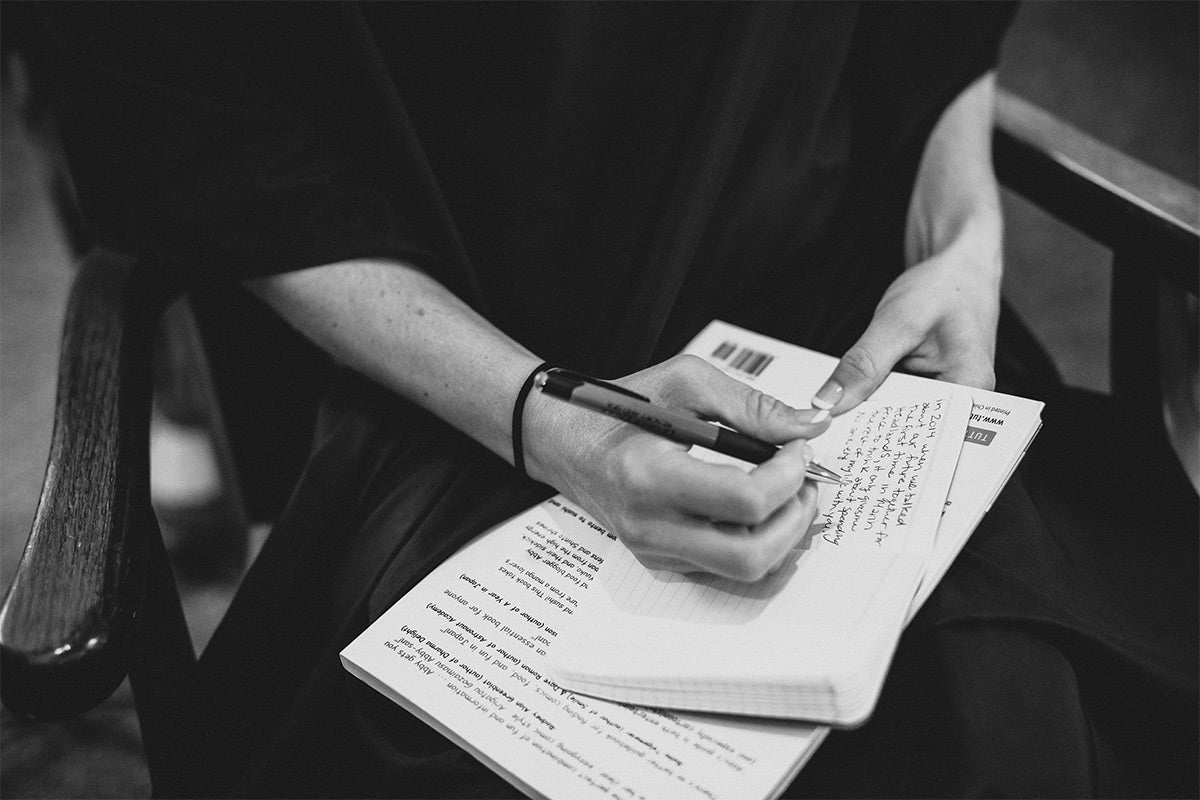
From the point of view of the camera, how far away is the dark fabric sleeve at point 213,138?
63 cm

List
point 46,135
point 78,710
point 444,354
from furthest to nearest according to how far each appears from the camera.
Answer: point 46,135
point 444,354
point 78,710

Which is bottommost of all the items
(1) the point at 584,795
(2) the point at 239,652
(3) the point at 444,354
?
(2) the point at 239,652

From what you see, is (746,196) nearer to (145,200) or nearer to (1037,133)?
(1037,133)

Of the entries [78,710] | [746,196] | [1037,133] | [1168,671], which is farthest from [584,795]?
[1037,133]

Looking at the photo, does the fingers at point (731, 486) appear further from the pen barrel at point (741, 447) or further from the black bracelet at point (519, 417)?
the black bracelet at point (519, 417)

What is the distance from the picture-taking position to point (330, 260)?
683 mm

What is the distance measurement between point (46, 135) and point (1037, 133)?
1.43 metres

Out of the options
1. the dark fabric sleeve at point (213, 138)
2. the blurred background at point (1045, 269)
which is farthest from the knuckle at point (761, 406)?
the blurred background at point (1045, 269)

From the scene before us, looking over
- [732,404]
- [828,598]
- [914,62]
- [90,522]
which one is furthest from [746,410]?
[914,62]

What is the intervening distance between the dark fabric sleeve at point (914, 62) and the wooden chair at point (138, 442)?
0.07 meters

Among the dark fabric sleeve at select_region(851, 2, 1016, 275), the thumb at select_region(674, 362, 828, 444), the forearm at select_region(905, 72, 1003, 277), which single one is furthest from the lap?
the dark fabric sleeve at select_region(851, 2, 1016, 275)

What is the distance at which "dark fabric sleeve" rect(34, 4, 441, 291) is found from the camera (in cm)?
63

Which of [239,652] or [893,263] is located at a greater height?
[893,263]

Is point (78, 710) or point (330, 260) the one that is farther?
point (330, 260)
